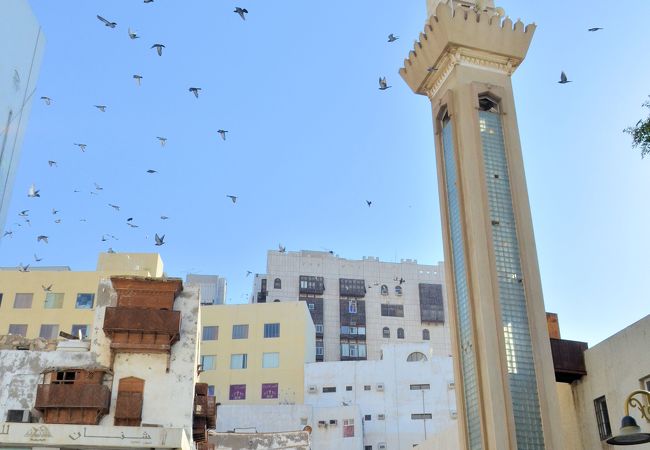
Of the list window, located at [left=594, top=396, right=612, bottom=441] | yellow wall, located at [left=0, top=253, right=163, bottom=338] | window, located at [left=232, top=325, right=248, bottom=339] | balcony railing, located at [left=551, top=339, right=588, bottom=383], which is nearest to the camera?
window, located at [left=594, top=396, right=612, bottom=441]

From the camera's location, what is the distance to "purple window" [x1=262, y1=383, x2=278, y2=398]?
61.8 metres

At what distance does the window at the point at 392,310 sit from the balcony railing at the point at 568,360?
5739cm

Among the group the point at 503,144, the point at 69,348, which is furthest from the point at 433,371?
the point at 69,348

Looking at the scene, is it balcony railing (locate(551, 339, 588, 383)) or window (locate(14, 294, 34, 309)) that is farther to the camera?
window (locate(14, 294, 34, 309))

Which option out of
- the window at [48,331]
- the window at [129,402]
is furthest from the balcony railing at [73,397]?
the window at [48,331]

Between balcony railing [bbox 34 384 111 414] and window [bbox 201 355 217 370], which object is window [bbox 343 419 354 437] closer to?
window [bbox 201 355 217 370]

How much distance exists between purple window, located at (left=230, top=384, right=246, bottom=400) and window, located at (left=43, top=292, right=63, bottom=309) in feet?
50.3

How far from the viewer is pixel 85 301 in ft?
186

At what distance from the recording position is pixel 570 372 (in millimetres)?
27141

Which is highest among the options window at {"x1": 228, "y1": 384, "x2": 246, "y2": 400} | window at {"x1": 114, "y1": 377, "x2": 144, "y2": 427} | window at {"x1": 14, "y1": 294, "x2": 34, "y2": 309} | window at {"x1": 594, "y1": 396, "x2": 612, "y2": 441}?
window at {"x1": 14, "y1": 294, "x2": 34, "y2": 309}

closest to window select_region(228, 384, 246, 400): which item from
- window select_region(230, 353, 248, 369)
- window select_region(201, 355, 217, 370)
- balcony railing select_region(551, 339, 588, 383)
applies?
window select_region(230, 353, 248, 369)

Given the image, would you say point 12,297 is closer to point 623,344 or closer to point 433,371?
point 433,371

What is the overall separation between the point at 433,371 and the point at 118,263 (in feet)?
87.1

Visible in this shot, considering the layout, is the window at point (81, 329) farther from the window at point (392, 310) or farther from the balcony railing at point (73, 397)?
the window at point (392, 310)
